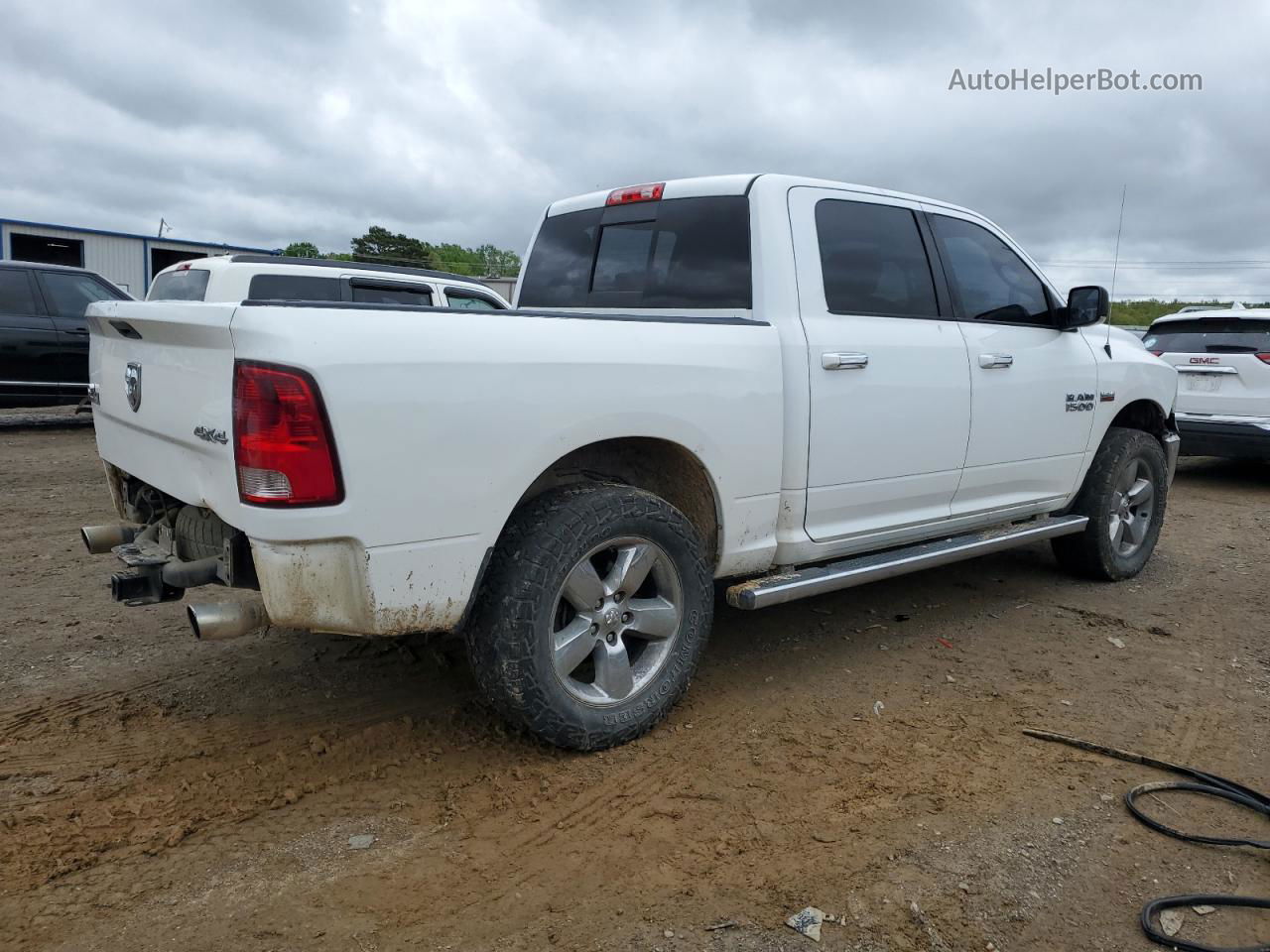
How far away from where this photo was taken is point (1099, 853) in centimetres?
272

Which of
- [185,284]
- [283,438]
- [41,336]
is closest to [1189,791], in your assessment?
[283,438]

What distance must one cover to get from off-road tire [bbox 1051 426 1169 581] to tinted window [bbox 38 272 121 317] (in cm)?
950

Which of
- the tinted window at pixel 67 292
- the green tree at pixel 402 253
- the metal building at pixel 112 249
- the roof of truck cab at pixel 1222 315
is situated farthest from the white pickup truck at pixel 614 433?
the green tree at pixel 402 253

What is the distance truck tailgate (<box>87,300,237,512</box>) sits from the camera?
2656 mm

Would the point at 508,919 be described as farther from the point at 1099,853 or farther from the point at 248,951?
the point at 1099,853

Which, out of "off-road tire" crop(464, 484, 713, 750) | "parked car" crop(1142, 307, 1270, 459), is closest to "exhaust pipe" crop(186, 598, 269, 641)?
"off-road tire" crop(464, 484, 713, 750)

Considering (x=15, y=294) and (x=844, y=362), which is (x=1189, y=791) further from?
(x=15, y=294)

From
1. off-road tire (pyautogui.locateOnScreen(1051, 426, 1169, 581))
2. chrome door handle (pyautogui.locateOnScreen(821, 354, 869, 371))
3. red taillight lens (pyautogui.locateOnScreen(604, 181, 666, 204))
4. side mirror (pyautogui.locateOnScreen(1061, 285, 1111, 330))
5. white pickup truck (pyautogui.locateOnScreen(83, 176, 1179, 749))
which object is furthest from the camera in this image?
off-road tire (pyautogui.locateOnScreen(1051, 426, 1169, 581))

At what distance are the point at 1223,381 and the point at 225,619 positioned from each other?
9.05 meters

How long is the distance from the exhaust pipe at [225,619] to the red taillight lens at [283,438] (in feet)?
1.27

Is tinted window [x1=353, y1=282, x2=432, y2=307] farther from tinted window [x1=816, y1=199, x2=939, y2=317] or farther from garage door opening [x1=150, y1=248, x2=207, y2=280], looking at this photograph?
garage door opening [x1=150, y1=248, x2=207, y2=280]

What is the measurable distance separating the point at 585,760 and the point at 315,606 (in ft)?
3.42

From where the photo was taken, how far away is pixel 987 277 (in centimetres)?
461

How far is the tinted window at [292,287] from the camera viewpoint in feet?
25.1
